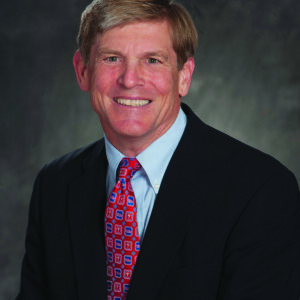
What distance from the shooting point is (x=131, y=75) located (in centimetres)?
278

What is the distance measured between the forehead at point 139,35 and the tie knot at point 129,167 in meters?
0.54

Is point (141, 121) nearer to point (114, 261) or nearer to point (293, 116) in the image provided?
point (114, 261)

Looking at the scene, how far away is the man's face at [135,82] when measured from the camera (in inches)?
109

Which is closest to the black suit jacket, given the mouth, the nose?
the mouth

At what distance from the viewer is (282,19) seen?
4.50 metres

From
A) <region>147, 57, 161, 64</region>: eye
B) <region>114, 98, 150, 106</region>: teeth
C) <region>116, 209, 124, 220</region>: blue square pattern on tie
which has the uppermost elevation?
<region>147, 57, 161, 64</region>: eye

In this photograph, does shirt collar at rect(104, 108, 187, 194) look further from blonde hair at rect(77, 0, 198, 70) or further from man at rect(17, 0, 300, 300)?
blonde hair at rect(77, 0, 198, 70)

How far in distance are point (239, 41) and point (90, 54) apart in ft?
6.31

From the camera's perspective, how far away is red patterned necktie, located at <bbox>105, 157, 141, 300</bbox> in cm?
274

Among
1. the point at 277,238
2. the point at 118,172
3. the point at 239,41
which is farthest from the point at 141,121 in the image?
the point at 239,41

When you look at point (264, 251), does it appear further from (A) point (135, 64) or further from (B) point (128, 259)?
(A) point (135, 64)

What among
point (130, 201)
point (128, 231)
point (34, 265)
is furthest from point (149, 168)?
point (34, 265)

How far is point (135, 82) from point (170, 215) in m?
0.64

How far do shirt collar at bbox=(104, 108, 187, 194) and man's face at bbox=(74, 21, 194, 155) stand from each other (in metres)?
0.04
